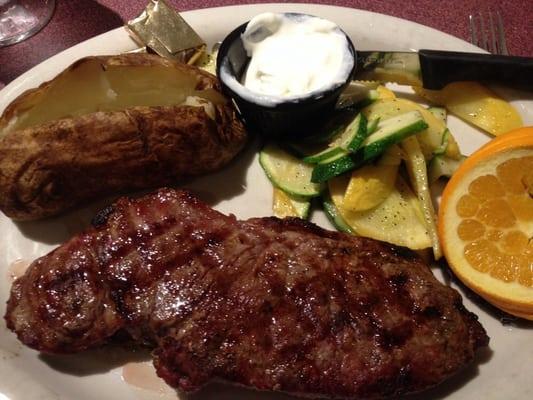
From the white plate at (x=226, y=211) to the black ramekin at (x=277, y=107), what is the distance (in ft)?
0.68

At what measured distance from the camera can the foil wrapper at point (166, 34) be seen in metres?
2.58

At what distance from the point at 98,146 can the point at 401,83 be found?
1.37m

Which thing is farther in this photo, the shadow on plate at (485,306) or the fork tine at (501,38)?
the fork tine at (501,38)

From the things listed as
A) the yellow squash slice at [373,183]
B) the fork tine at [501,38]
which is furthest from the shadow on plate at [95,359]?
the fork tine at [501,38]

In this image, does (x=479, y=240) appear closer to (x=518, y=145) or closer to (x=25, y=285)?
(x=518, y=145)

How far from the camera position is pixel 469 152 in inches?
96.3

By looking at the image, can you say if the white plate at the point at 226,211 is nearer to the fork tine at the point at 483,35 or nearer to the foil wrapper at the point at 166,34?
the foil wrapper at the point at 166,34

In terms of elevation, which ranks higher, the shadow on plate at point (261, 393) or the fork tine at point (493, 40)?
the fork tine at point (493, 40)

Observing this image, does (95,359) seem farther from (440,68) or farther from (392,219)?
(440,68)

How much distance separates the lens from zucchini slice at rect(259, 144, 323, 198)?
7.47 ft

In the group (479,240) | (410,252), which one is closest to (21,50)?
(410,252)

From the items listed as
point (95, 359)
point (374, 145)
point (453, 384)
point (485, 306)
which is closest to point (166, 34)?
point (374, 145)

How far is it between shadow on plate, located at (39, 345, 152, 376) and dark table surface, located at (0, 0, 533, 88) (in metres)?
1.69

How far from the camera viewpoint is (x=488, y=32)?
2.95 metres
